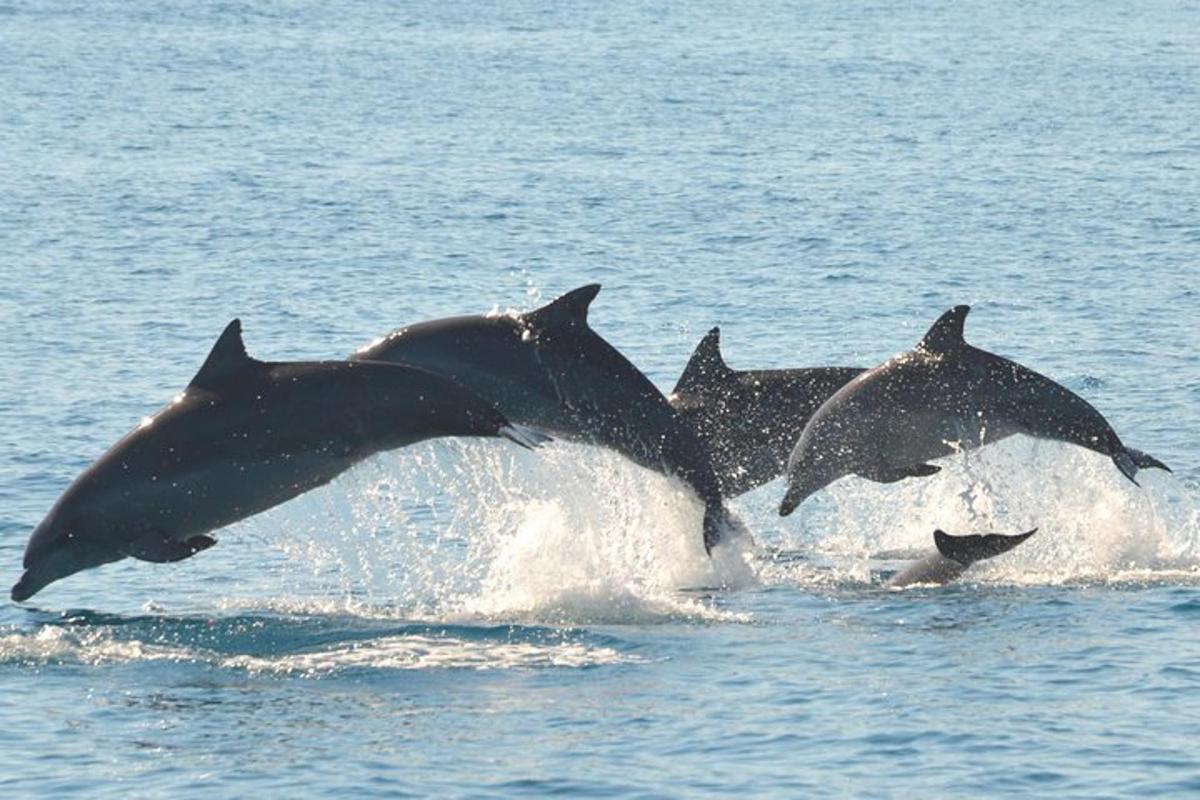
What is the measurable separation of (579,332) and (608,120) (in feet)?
141

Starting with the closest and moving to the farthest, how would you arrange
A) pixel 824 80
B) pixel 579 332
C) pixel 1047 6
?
pixel 579 332
pixel 824 80
pixel 1047 6

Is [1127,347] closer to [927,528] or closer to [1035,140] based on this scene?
[927,528]

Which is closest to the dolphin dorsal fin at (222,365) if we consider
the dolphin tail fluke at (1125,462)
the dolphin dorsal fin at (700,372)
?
the dolphin dorsal fin at (700,372)

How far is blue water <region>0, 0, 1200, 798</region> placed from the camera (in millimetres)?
17469

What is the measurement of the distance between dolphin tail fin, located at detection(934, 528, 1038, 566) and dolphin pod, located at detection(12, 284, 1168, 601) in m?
0.02

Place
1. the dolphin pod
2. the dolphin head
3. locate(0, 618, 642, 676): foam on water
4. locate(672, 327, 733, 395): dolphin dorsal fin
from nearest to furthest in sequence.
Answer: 1. locate(0, 618, 642, 676): foam on water
2. the dolphin pod
3. the dolphin head
4. locate(672, 327, 733, 395): dolphin dorsal fin

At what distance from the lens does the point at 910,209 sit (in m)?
49.5

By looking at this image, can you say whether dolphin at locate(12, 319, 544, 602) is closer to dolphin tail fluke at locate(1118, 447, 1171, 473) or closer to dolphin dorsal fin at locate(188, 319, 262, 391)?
dolphin dorsal fin at locate(188, 319, 262, 391)

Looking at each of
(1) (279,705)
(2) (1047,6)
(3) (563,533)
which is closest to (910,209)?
(3) (563,533)

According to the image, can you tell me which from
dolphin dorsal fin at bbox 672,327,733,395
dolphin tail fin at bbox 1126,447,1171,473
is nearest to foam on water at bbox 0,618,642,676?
dolphin dorsal fin at bbox 672,327,733,395

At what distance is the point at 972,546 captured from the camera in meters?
22.0

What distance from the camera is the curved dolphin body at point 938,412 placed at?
75.8 ft

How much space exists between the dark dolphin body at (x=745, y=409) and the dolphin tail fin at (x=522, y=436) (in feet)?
11.3

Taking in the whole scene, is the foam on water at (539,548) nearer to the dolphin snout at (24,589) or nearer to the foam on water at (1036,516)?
the foam on water at (1036,516)
